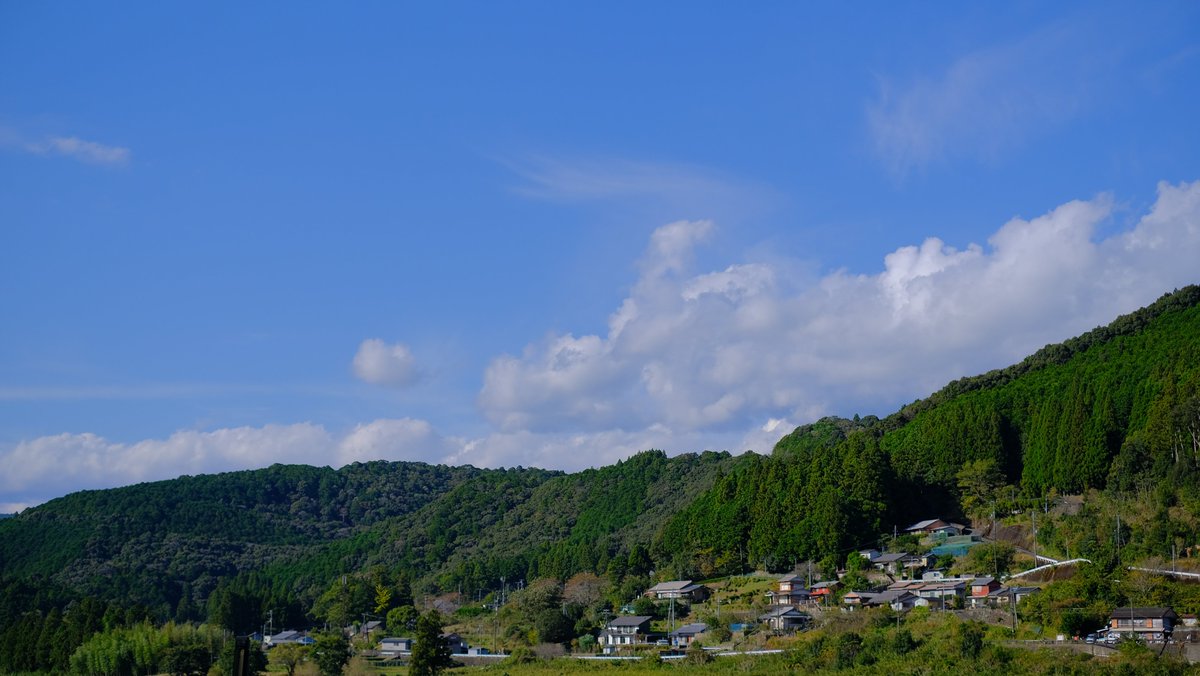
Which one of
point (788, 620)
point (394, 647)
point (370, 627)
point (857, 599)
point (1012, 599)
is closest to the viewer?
point (1012, 599)

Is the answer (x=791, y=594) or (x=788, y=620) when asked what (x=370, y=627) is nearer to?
(x=791, y=594)

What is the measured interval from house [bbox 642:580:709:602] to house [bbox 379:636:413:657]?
40.4 feet

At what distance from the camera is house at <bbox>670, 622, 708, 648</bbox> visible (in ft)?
154

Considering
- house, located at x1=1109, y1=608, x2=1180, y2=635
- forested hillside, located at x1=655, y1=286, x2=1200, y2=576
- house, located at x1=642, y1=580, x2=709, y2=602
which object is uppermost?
forested hillside, located at x1=655, y1=286, x2=1200, y2=576

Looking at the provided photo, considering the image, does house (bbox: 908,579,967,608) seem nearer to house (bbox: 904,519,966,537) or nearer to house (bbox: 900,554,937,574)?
house (bbox: 900,554,937,574)

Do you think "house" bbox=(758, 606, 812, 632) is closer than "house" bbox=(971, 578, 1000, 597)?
No

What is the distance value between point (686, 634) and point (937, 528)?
55.3 feet

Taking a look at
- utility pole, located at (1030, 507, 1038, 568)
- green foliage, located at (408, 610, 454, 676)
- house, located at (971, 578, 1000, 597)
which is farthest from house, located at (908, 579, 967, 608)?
green foliage, located at (408, 610, 454, 676)

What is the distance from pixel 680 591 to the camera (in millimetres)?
54594

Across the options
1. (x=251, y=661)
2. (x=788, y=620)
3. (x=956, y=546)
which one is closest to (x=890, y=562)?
(x=956, y=546)

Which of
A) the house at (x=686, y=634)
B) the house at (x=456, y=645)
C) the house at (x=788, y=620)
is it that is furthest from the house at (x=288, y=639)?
the house at (x=788, y=620)

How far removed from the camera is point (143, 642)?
175 feet

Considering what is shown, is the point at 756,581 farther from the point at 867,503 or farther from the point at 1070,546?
the point at 1070,546

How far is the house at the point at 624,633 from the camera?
49.1 m
